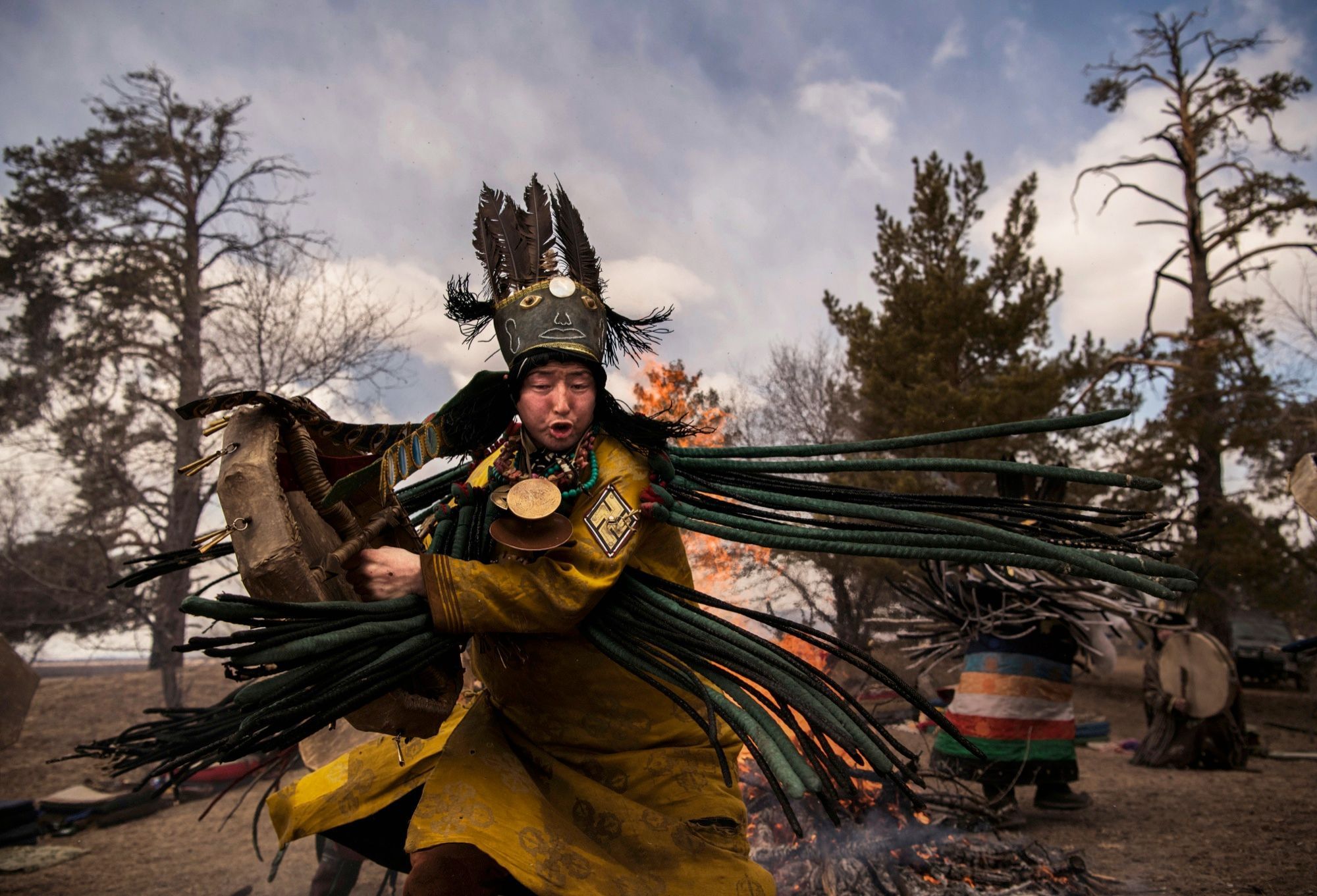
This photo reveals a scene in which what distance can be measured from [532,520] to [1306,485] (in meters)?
3.61

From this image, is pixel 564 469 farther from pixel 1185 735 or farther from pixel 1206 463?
pixel 1206 463

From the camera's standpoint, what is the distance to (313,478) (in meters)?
2.01

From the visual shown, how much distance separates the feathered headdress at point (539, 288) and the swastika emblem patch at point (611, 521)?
50 centimetres

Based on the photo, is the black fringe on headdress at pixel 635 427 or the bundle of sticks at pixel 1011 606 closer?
the black fringe on headdress at pixel 635 427

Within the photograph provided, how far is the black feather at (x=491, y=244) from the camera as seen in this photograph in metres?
2.60

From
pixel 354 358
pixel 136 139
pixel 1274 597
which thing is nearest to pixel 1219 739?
pixel 1274 597

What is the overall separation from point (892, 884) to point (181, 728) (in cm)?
345

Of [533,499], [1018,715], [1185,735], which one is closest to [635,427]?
[533,499]

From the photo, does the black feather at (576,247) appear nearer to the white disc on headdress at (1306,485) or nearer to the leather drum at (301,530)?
the leather drum at (301,530)

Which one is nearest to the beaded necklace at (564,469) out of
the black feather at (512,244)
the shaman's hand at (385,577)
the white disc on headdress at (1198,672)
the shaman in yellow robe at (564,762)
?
the shaman in yellow robe at (564,762)

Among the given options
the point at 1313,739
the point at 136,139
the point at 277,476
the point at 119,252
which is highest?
the point at 136,139

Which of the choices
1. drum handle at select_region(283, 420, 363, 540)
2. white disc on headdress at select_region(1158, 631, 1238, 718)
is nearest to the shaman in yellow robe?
drum handle at select_region(283, 420, 363, 540)

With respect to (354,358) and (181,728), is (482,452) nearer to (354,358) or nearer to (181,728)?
(181,728)

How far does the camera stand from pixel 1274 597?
12492 mm
